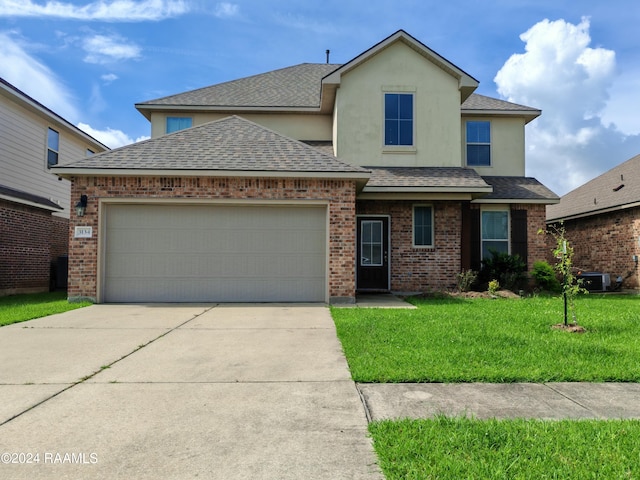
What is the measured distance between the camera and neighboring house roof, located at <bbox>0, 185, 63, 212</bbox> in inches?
495

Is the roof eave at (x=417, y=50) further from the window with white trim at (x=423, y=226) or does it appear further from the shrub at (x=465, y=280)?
the shrub at (x=465, y=280)

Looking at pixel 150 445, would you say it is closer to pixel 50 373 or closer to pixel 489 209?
pixel 50 373

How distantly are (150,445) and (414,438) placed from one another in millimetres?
1828

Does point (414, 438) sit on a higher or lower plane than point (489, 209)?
lower

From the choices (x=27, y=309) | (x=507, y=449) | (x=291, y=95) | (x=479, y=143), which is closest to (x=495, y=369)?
(x=507, y=449)

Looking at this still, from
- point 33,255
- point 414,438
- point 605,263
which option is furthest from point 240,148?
point 605,263

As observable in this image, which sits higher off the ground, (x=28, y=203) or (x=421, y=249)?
(x=28, y=203)

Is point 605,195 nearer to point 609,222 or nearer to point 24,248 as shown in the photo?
point 609,222

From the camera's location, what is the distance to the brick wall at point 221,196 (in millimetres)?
10141

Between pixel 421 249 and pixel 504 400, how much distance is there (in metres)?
8.93

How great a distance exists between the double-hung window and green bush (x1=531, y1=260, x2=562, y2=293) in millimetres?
993

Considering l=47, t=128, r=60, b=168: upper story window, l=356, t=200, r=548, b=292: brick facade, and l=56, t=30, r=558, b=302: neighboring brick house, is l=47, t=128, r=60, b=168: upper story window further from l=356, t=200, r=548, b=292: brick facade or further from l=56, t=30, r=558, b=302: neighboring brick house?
l=356, t=200, r=548, b=292: brick facade

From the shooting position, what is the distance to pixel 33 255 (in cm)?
1409

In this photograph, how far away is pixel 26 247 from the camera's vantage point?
13.7 m
